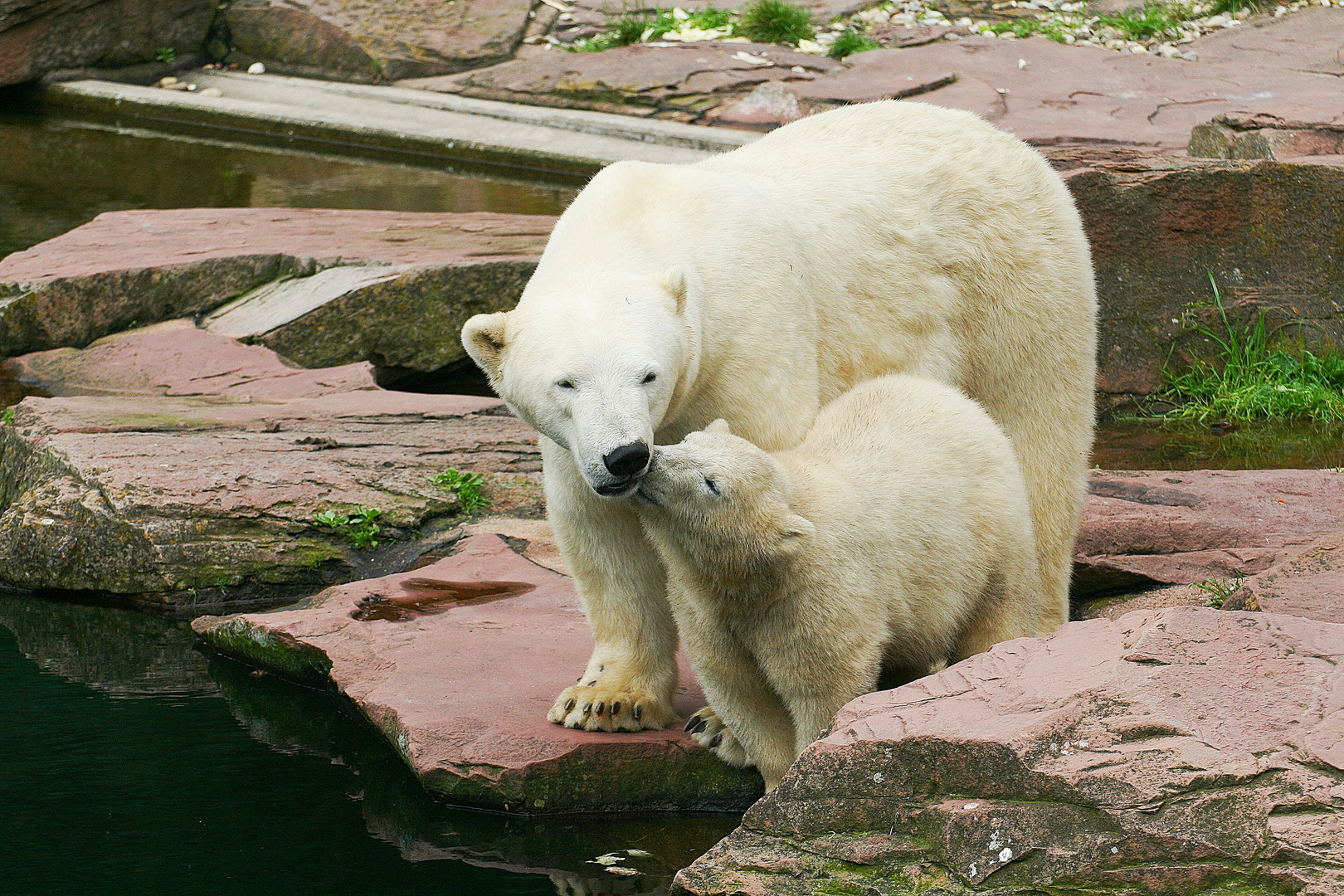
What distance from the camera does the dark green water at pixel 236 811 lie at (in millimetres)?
3184

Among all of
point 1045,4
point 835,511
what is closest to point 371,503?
point 835,511

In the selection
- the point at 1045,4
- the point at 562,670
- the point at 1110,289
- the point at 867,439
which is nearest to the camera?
the point at 867,439

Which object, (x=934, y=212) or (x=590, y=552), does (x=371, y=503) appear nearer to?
(x=590, y=552)

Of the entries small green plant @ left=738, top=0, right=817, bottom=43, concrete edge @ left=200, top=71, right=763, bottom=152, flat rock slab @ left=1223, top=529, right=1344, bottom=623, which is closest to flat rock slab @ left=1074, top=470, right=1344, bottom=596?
flat rock slab @ left=1223, top=529, right=1344, bottom=623

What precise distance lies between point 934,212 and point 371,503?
7.32 ft

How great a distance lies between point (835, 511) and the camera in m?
3.21

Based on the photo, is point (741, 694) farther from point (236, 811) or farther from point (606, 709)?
point (236, 811)

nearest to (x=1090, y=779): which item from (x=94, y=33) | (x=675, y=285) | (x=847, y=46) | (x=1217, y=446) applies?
(x=675, y=285)

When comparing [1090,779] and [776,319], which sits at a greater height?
[776,319]

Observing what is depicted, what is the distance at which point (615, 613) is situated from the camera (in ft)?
12.1

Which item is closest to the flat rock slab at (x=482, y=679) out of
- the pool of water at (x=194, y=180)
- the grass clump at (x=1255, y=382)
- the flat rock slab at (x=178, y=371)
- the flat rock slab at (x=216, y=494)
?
the flat rock slab at (x=216, y=494)

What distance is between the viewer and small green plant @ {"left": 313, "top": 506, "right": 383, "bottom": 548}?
4.93 meters

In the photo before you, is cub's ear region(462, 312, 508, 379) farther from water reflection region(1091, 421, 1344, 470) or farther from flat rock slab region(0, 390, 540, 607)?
water reflection region(1091, 421, 1344, 470)

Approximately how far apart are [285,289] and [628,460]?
4772mm
